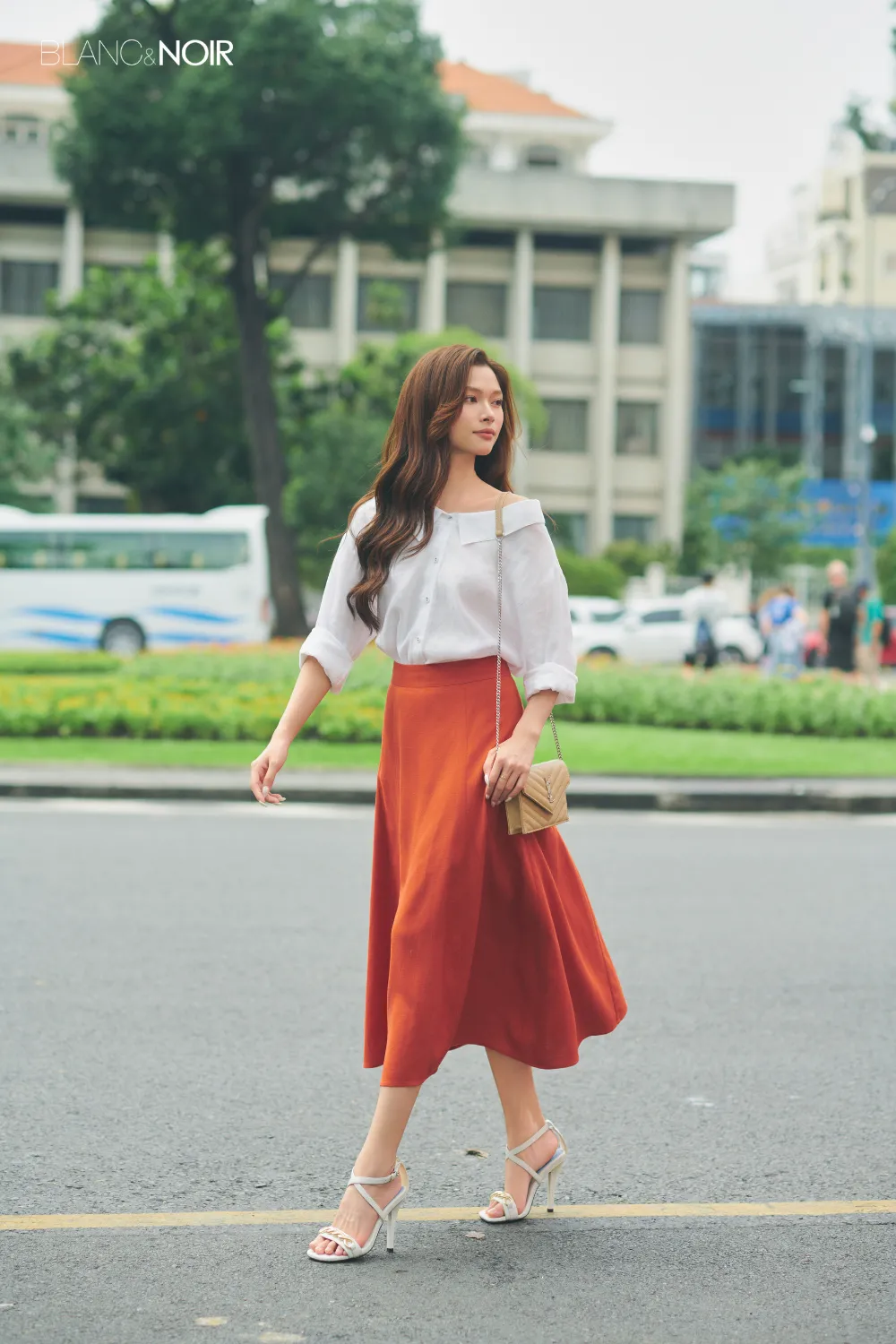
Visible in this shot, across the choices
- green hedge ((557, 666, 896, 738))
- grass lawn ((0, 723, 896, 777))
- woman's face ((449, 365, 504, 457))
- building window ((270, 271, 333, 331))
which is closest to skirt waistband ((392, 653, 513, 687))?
woman's face ((449, 365, 504, 457))

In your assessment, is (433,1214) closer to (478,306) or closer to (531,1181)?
(531,1181)

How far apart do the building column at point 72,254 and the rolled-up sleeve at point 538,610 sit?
187 feet

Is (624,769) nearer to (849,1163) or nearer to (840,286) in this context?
(849,1163)

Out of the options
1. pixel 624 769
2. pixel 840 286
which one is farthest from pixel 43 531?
pixel 840 286

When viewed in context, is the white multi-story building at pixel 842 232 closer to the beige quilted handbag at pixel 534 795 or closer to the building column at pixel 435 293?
the building column at pixel 435 293

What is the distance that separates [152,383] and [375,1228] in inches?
1687

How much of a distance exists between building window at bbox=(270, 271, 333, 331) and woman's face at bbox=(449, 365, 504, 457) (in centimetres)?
5763

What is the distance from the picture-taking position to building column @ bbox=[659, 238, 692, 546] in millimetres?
62125

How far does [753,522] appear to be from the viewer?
190 feet

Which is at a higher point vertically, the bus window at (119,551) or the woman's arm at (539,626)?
the bus window at (119,551)

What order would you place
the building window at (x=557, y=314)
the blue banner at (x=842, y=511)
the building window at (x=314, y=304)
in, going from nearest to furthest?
the building window at (x=314, y=304), the building window at (x=557, y=314), the blue banner at (x=842, y=511)

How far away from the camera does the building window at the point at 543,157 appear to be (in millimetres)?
74812

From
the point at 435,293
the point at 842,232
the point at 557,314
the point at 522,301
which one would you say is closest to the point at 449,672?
the point at 435,293

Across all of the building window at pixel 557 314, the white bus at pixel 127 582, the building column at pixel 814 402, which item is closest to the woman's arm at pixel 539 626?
the white bus at pixel 127 582
